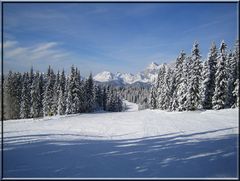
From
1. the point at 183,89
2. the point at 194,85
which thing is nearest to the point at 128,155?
the point at 194,85

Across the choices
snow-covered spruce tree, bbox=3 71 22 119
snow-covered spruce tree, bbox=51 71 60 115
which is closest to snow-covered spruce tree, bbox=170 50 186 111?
snow-covered spruce tree, bbox=51 71 60 115

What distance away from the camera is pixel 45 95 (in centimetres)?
6875

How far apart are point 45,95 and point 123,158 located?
59761mm

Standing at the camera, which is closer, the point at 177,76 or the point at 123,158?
the point at 123,158

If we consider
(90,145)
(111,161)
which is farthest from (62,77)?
(111,161)

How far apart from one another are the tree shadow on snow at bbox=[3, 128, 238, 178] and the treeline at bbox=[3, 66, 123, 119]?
1701 inches

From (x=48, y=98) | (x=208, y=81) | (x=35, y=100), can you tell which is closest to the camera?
(x=208, y=81)

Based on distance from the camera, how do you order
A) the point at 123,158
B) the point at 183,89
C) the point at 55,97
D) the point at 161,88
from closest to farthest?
the point at 123,158 < the point at 183,89 < the point at 55,97 < the point at 161,88

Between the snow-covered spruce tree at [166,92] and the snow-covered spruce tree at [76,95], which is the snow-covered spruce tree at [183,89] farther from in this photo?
the snow-covered spruce tree at [76,95]

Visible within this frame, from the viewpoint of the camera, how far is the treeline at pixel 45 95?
201 feet

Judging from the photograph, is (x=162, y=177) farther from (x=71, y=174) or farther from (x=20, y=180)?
(x=20, y=180)

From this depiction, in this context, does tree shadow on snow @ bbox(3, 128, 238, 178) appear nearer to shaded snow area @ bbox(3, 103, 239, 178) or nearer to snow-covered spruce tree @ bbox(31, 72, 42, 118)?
shaded snow area @ bbox(3, 103, 239, 178)

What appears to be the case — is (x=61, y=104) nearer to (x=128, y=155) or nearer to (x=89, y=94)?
(x=89, y=94)

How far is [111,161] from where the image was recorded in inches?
534
